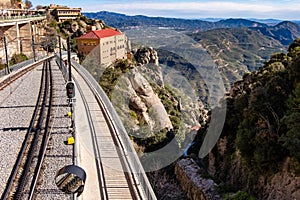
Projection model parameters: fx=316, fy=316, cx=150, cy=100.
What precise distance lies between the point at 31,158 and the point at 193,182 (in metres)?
8.44

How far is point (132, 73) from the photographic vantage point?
29.8 m

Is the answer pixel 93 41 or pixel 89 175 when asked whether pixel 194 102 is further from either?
pixel 89 175

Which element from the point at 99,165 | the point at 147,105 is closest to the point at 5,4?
the point at 147,105

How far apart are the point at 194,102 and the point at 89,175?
27509 millimetres

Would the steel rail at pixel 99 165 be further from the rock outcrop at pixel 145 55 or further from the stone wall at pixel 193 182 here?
the rock outcrop at pixel 145 55

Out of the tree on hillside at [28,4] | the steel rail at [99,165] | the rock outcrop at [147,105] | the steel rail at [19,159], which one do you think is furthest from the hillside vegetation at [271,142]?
the tree on hillside at [28,4]

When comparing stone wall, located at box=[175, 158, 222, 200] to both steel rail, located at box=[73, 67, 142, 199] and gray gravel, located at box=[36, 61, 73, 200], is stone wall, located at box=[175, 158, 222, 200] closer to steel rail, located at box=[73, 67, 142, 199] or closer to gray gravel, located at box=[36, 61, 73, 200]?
steel rail, located at box=[73, 67, 142, 199]

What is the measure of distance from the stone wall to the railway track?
698cm

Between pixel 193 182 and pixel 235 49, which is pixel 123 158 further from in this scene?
pixel 235 49

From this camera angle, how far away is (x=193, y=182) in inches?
587

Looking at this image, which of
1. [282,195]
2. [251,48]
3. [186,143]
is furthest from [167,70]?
[282,195]

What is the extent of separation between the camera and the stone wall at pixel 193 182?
43.5 ft

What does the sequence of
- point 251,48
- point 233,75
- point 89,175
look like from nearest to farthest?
point 89,175, point 233,75, point 251,48

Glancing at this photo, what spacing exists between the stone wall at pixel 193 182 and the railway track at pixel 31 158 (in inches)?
275
